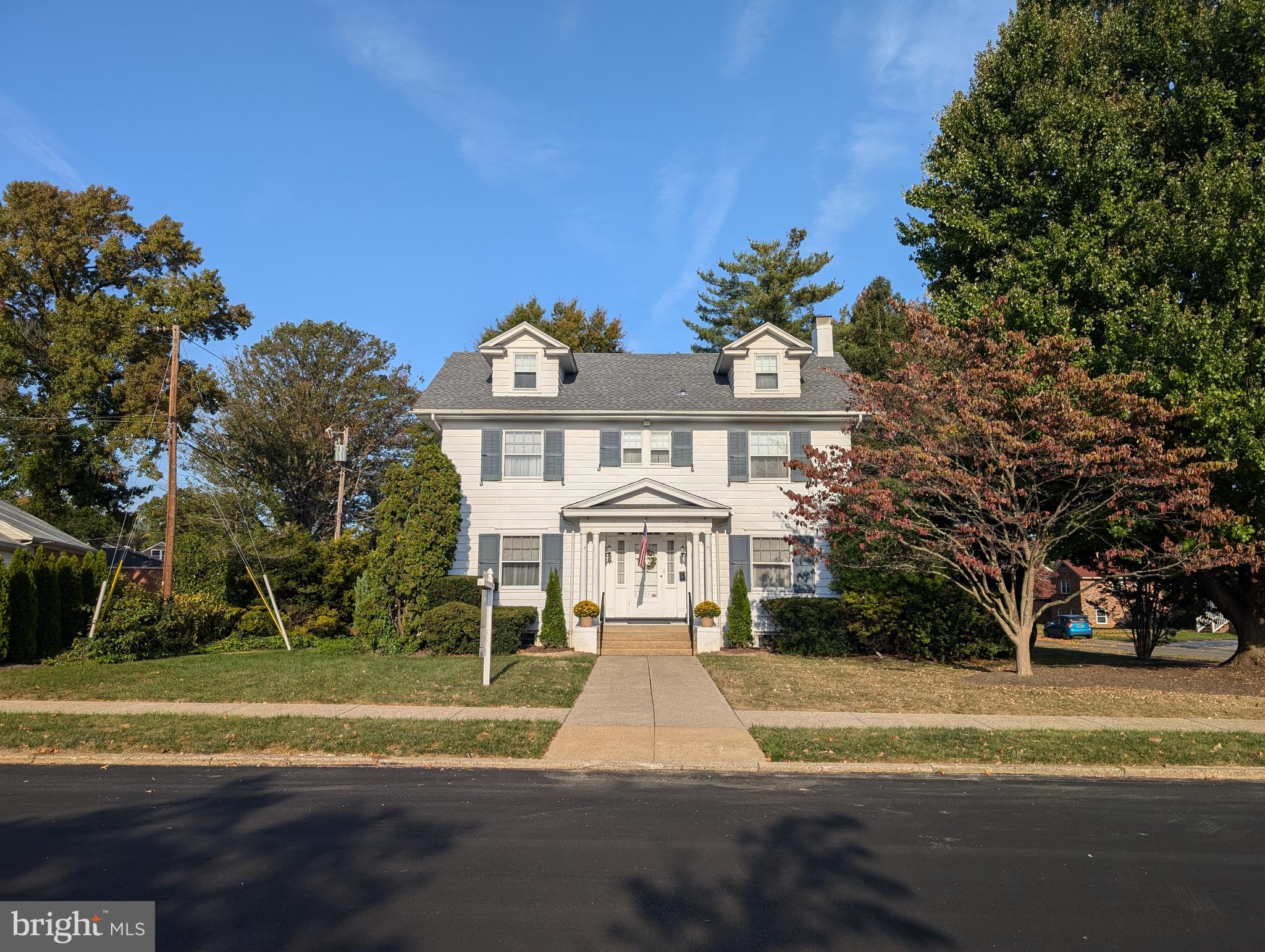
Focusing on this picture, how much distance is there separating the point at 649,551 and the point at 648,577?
694mm

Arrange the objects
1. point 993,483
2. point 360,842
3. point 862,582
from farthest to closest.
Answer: point 862,582 → point 993,483 → point 360,842

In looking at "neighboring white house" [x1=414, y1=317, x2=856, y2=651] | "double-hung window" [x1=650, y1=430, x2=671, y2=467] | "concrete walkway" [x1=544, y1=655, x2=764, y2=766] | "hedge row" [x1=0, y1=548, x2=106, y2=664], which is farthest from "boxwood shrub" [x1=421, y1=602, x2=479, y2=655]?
"hedge row" [x1=0, y1=548, x2=106, y2=664]

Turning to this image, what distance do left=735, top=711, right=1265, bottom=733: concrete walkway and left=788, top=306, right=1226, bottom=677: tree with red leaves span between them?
2.89 meters

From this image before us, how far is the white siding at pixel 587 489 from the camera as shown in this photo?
2125 centimetres

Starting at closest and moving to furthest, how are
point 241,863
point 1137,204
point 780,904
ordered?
point 780,904
point 241,863
point 1137,204

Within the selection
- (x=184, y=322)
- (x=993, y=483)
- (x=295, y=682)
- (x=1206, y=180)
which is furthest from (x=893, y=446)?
(x=184, y=322)

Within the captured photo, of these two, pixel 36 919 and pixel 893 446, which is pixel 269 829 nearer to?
pixel 36 919

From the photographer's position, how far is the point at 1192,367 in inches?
534

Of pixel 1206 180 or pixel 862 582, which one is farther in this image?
pixel 862 582

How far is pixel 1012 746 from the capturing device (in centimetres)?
965

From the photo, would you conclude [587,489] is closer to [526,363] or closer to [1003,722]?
[526,363]

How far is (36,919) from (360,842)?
1961 millimetres

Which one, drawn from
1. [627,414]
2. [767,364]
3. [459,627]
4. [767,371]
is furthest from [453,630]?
[767,364]

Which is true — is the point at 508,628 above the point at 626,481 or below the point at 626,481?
below
